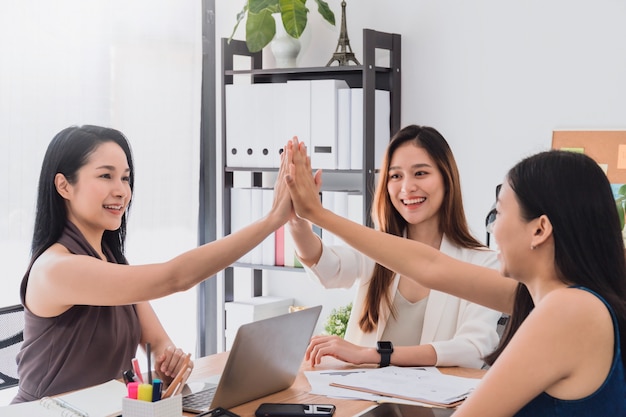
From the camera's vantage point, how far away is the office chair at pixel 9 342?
2330mm

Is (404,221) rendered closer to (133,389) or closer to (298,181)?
(298,181)

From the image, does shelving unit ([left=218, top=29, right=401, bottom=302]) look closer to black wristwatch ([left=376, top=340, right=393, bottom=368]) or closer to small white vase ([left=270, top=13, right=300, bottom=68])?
small white vase ([left=270, top=13, right=300, bottom=68])

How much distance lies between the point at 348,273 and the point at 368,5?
1.75 meters

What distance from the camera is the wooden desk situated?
1777 millimetres

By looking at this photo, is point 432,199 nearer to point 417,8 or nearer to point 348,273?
point 348,273

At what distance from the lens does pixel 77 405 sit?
176 centimetres

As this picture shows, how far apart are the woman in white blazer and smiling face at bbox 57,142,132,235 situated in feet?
1.59

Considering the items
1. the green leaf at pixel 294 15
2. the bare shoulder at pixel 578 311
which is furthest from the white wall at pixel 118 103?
the bare shoulder at pixel 578 311

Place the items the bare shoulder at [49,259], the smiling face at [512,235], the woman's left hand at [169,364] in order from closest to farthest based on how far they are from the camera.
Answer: the smiling face at [512,235] < the woman's left hand at [169,364] < the bare shoulder at [49,259]

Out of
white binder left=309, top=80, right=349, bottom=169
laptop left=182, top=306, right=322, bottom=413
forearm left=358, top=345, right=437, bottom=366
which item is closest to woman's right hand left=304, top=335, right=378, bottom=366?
forearm left=358, top=345, right=437, bottom=366

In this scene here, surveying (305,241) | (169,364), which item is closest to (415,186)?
(305,241)

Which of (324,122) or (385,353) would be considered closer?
(385,353)

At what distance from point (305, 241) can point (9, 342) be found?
0.88 m

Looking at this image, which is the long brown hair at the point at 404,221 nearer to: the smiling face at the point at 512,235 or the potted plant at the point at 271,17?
the smiling face at the point at 512,235
